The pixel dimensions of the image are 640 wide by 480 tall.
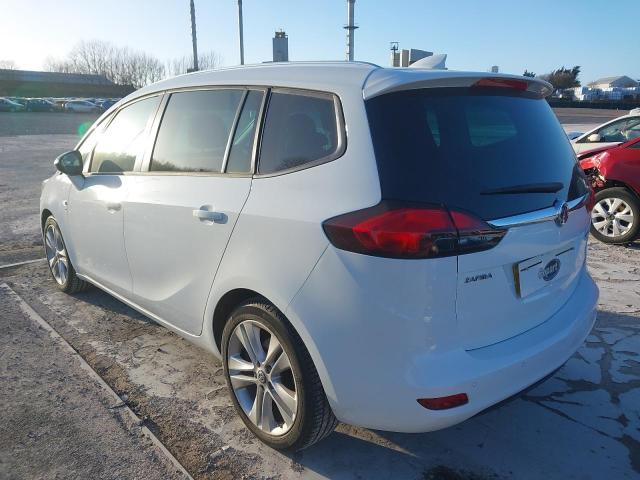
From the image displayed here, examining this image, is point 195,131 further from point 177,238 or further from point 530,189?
point 530,189

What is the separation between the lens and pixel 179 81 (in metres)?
3.29

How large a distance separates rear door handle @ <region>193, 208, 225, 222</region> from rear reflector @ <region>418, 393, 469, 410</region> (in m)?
1.29

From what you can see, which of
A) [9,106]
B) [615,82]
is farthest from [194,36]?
[615,82]

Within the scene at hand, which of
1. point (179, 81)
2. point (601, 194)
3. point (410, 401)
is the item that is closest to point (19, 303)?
point (179, 81)

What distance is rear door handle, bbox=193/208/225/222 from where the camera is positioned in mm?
2602

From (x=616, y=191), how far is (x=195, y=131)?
5343mm

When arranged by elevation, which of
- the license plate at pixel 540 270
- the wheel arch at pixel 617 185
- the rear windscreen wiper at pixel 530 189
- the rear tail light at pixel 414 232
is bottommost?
the wheel arch at pixel 617 185

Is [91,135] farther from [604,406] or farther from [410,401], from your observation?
[604,406]

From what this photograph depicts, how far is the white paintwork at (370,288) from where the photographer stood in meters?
1.98

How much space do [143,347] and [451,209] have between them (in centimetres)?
261

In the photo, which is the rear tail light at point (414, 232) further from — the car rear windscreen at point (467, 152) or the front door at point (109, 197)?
the front door at point (109, 197)

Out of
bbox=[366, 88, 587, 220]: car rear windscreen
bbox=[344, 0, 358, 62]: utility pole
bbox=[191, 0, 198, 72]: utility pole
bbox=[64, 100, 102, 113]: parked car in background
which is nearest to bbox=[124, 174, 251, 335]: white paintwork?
bbox=[366, 88, 587, 220]: car rear windscreen

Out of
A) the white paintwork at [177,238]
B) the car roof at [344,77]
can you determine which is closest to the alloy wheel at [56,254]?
the white paintwork at [177,238]

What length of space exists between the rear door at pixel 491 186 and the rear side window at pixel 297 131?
239 millimetres
